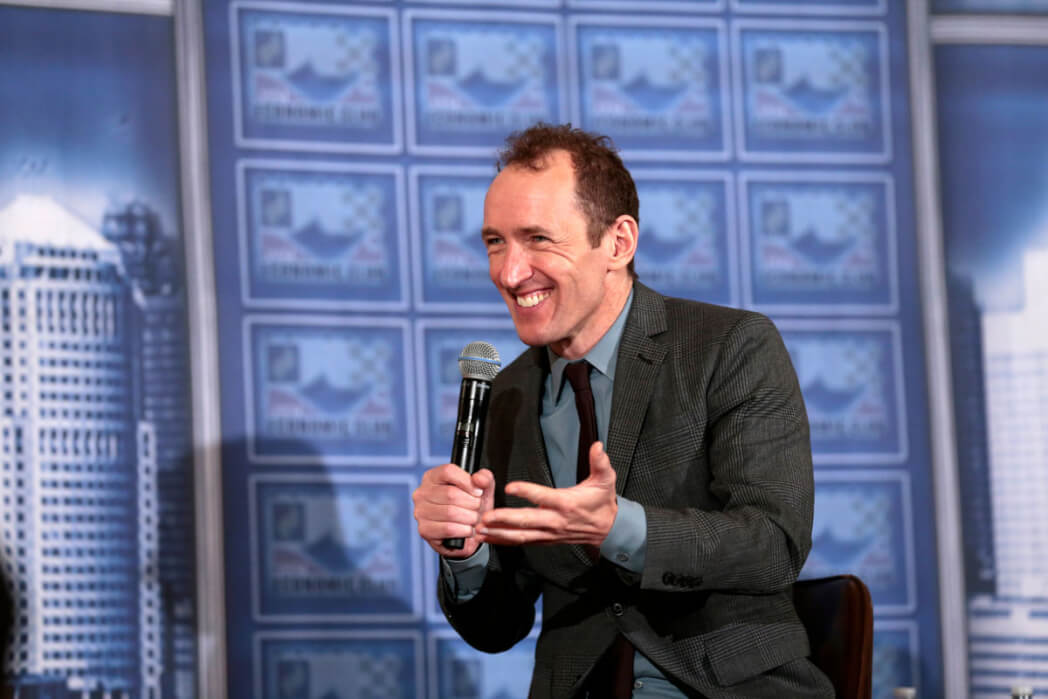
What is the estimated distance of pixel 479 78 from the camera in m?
3.39

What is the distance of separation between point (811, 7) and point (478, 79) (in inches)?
42.3

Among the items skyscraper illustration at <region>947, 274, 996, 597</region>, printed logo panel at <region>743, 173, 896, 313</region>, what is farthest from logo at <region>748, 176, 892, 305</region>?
skyscraper illustration at <region>947, 274, 996, 597</region>

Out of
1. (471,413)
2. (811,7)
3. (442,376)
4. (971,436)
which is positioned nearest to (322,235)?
(442,376)

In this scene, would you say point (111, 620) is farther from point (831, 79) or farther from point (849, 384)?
point (831, 79)

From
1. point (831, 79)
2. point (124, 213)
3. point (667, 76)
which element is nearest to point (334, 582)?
point (124, 213)

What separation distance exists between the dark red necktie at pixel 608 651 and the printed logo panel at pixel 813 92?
162 centimetres

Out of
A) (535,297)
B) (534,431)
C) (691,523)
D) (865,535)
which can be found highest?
(535,297)

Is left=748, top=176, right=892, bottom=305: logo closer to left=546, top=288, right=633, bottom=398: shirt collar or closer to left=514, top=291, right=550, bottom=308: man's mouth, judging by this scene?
left=546, top=288, right=633, bottom=398: shirt collar

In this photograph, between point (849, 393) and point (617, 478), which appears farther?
point (849, 393)

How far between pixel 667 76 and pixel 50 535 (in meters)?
2.15

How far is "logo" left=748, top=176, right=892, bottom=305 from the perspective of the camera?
3.49 metres

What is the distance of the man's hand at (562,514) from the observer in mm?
1640

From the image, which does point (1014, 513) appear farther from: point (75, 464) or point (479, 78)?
point (75, 464)

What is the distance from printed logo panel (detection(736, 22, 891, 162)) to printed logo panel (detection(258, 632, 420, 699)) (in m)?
1.78
